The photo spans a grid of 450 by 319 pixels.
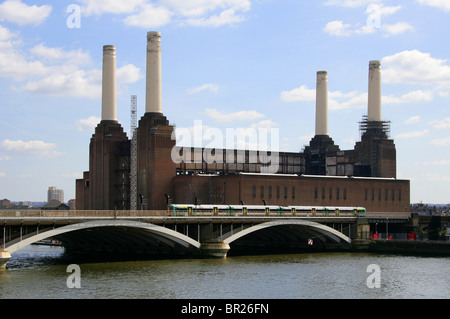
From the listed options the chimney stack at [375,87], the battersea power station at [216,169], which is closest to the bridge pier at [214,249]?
the battersea power station at [216,169]

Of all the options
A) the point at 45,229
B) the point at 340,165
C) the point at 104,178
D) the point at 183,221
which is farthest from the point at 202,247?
the point at 340,165

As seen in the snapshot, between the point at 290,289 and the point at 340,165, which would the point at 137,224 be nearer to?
the point at 290,289

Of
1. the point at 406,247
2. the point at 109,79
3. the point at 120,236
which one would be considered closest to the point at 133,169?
the point at 109,79

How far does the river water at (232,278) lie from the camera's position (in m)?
60.2

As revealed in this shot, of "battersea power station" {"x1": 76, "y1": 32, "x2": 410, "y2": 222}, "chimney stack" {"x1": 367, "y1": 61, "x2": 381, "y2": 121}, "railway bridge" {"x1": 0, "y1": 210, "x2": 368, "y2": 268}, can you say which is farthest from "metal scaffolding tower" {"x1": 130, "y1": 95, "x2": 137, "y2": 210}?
"chimney stack" {"x1": 367, "y1": 61, "x2": 381, "y2": 121}

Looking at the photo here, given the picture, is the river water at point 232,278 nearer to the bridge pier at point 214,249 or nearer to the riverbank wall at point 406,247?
the bridge pier at point 214,249

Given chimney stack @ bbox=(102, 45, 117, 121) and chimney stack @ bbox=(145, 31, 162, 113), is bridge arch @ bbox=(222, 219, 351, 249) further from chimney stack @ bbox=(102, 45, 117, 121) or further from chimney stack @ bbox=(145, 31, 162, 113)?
chimney stack @ bbox=(102, 45, 117, 121)

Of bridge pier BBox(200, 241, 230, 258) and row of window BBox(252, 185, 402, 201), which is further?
row of window BBox(252, 185, 402, 201)

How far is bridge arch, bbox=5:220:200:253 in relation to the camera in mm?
74556

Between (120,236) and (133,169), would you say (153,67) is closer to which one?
(133,169)

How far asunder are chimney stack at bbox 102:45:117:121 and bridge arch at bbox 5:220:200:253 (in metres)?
→ 29.7

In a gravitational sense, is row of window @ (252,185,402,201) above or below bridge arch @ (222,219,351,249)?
above

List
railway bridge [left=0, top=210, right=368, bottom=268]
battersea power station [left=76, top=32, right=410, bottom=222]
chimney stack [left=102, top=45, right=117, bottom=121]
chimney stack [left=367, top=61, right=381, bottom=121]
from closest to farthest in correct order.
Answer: railway bridge [left=0, top=210, right=368, bottom=268] < battersea power station [left=76, top=32, right=410, bottom=222] < chimney stack [left=102, top=45, right=117, bottom=121] < chimney stack [left=367, top=61, right=381, bottom=121]

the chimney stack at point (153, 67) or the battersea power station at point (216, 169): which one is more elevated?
the chimney stack at point (153, 67)
